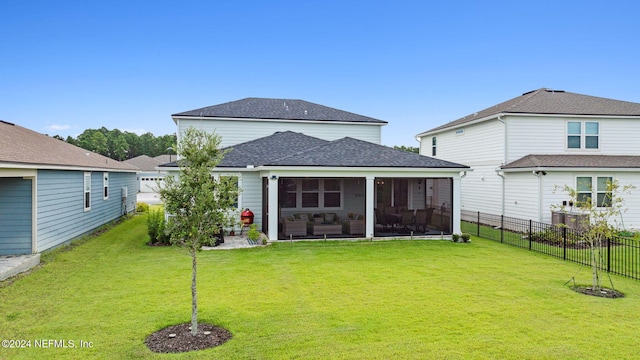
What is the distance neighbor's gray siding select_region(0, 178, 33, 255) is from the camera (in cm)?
1027

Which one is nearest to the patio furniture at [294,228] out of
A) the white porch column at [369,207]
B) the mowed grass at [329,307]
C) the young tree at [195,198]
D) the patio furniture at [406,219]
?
the white porch column at [369,207]

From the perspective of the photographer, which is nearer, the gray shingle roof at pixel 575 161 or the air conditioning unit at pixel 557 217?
the air conditioning unit at pixel 557 217

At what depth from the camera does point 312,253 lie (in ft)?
38.3

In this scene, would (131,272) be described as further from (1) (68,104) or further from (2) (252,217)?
(1) (68,104)

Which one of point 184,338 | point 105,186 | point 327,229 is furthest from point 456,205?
point 105,186

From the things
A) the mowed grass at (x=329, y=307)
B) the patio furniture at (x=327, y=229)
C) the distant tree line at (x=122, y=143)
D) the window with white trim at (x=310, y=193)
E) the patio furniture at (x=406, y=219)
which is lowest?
the mowed grass at (x=329, y=307)

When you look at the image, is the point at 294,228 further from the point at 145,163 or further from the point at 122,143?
the point at 122,143

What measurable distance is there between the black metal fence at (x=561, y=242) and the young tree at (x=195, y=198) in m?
9.02

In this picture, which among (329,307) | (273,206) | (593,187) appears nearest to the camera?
(329,307)

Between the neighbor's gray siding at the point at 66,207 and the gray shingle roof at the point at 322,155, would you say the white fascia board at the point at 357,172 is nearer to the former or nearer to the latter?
the gray shingle roof at the point at 322,155

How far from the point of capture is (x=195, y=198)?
17.9 feet

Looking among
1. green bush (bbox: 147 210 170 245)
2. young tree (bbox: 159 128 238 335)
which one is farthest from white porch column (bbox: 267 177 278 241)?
young tree (bbox: 159 128 238 335)

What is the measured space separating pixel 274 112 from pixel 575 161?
609 inches

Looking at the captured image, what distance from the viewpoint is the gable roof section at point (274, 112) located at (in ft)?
65.7
